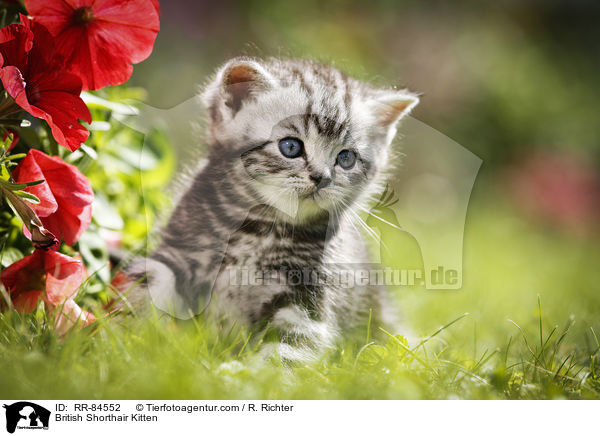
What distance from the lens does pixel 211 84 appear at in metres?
1.10

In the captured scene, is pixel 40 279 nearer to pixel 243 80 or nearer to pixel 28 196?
pixel 28 196

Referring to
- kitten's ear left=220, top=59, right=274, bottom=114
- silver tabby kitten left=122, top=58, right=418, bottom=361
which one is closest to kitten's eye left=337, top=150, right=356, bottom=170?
silver tabby kitten left=122, top=58, right=418, bottom=361

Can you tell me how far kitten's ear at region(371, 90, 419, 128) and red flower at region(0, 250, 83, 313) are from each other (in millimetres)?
649

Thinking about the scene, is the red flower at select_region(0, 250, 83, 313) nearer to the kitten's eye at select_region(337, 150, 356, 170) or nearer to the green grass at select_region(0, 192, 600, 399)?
the green grass at select_region(0, 192, 600, 399)

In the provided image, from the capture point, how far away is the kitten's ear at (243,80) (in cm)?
101

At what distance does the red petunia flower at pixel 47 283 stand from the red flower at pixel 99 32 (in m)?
0.32

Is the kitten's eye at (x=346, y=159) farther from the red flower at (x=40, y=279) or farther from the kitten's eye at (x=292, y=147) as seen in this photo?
the red flower at (x=40, y=279)

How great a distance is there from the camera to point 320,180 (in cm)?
102

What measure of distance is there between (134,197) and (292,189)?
690 mm

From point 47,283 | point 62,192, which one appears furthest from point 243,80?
point 47,283

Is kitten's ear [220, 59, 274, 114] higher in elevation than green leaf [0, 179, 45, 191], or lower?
higher

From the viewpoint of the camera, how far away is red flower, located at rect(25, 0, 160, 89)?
3.12ft

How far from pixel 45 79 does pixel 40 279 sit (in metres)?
0.35

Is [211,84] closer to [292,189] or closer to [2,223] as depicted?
[292,189]
